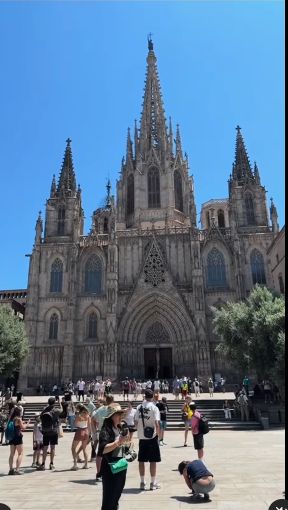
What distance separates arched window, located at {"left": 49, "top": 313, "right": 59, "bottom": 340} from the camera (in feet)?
132

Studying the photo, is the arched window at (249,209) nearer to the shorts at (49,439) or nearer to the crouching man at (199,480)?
the shorts at (49,439)

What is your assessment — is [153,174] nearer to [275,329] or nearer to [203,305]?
[203,305]

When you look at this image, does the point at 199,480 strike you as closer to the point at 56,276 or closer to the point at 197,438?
the point at 197,438

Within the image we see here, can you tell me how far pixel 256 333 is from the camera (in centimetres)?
2286

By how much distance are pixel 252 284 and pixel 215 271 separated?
3908 millimetres

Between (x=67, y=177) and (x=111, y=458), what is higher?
(x=67, y=177)

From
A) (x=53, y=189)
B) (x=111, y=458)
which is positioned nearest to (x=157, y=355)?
(x=53, y=189)

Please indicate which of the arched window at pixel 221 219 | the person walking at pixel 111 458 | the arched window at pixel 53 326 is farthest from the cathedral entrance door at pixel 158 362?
Answer: the person walking at pixel 111 458

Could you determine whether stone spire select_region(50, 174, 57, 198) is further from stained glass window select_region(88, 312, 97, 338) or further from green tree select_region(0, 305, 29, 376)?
green tree select_region(0, 305, 29, 376)

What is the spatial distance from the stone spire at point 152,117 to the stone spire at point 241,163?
9305mm

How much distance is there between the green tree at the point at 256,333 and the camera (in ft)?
71.1

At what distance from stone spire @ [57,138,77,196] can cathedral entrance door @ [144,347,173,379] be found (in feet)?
69.6

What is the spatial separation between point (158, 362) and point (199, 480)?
33.6m

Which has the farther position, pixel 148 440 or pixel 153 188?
pixel 153 188
